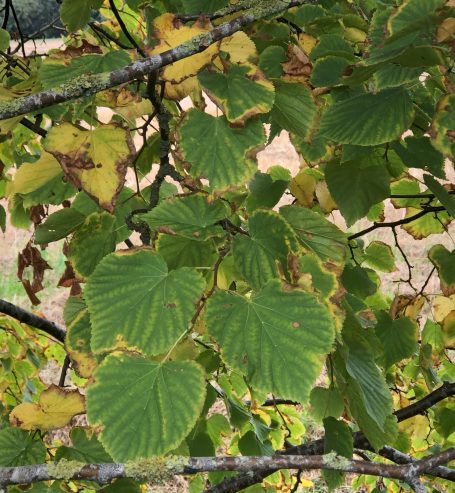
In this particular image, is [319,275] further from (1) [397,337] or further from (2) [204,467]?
(1) [397,337]

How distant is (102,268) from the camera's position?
0.57 metres

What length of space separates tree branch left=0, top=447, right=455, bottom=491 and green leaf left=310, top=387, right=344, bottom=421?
38 centimetres

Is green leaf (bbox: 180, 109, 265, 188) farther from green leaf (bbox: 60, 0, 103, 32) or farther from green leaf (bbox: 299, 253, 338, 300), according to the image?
green leaf (bbox: 60, 0, 103, 32)

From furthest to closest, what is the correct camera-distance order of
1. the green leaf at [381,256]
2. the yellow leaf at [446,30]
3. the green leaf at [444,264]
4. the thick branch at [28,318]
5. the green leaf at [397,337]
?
1. the green leaf at [381,256]
2. the thick branch at [28,318]
3. the green leaf at [397,337]
4. the green leaf at [444,264]
5. the yellow leaf at [446,30]

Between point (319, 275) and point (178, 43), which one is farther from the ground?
point (178, 43)

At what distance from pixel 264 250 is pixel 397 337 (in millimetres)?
638

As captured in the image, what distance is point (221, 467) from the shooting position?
1.60ft

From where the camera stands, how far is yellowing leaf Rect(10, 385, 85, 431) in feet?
2.46

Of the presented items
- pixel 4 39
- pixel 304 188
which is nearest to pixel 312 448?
pixel 304 188

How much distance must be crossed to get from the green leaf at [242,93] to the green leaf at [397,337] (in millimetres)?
659

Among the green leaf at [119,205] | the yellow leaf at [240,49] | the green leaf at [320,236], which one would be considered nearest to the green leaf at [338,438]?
the green leaf at [320,236]

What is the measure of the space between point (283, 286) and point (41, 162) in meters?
0.37

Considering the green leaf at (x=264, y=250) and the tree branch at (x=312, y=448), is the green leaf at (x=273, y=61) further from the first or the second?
the tree branch at (x=312, y=448)

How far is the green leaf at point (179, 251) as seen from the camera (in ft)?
2.08
